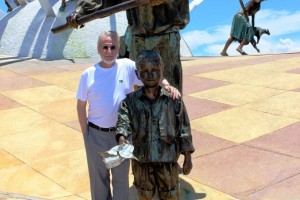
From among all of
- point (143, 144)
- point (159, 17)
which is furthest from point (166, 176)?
point (159, 17)

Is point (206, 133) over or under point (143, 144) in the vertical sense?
under

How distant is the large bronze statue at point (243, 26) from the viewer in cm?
1573

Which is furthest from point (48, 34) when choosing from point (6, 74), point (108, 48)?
point (108, 48)

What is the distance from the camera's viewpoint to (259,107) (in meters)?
7.05

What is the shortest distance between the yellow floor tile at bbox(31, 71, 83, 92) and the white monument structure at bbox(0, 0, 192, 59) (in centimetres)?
274

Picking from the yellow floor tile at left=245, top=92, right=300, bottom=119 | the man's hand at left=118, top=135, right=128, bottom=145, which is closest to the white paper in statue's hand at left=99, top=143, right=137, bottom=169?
the man's hand at left=118, top=135, right=128, bottom=145

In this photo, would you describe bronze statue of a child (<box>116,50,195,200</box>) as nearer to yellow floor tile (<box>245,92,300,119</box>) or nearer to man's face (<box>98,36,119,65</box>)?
man's face (<box>98,36,119,65</box>)

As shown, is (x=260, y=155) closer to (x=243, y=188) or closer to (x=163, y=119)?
(x=243, y=188)

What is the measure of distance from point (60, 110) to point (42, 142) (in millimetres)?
1468

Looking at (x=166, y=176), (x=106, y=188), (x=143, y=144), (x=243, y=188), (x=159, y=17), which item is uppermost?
(x=159, y=17)

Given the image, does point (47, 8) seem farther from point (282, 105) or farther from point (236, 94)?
point (282, 105)

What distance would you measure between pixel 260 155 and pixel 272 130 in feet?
3.05

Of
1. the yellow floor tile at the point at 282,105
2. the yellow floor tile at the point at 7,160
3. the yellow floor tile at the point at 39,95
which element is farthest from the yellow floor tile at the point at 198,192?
the yellow floor tile at the point at 39,95

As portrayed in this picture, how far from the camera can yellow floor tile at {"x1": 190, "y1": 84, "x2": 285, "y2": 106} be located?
7590 millimetres
